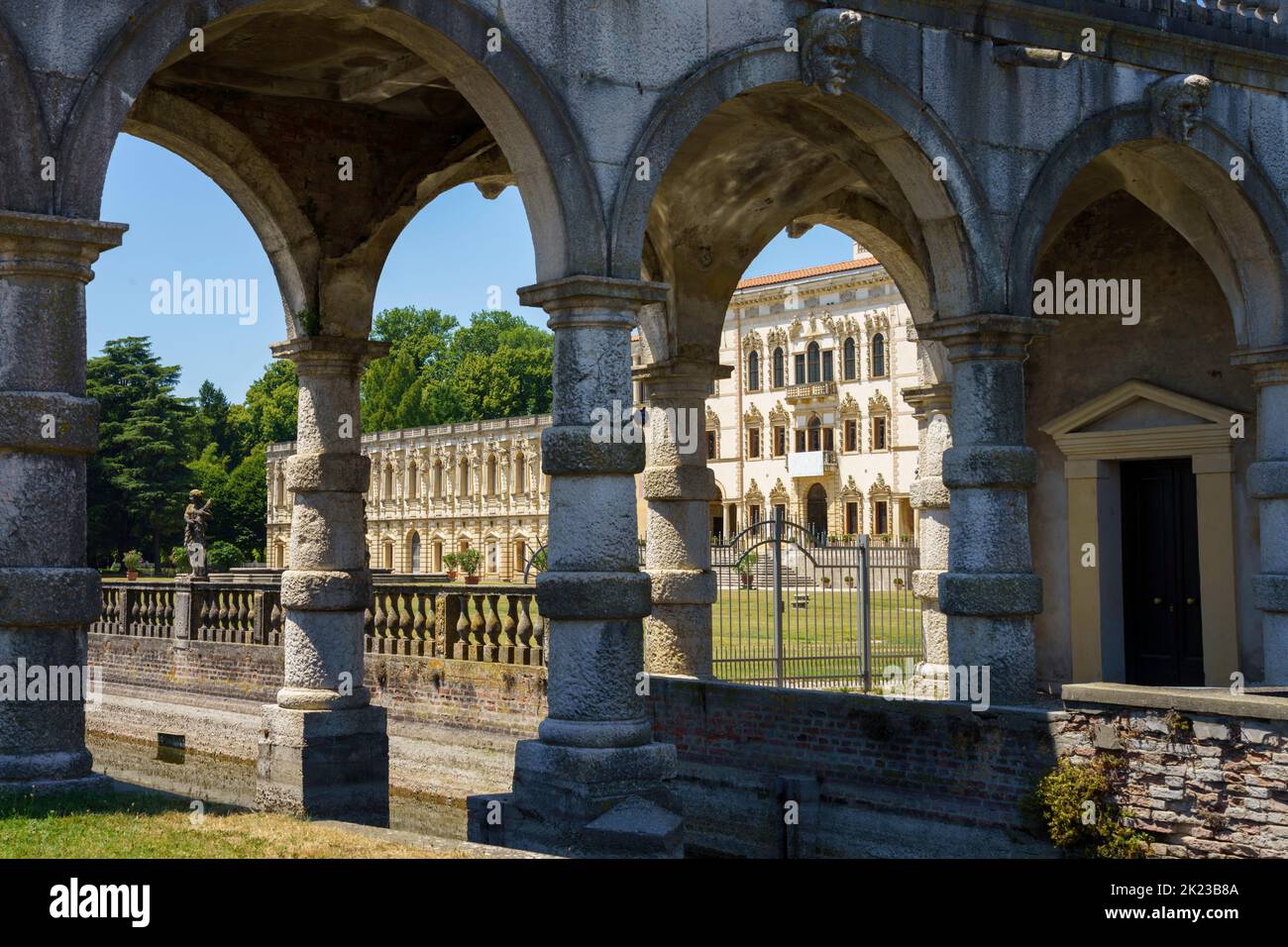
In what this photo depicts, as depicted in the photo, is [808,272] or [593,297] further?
[808,272]

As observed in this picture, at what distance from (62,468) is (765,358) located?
185ft

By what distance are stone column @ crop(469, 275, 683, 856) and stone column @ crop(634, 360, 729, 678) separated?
4.41m

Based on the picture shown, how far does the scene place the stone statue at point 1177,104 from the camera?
1120cm

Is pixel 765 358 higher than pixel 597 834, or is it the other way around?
pixel 765 358

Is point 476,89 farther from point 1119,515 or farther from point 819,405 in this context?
point 819,405

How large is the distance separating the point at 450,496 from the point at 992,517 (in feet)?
205

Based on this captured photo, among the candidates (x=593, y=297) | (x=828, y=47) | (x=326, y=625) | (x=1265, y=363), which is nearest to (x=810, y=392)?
(x=1265, y=363)

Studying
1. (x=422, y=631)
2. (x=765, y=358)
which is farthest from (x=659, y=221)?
(x=765, y=358)

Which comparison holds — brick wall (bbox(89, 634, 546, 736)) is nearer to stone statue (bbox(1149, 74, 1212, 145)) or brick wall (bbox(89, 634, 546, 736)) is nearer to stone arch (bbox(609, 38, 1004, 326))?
stone arch (bbox(609, 38, 1004, 326))

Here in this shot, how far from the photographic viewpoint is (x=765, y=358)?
63125 millimetres

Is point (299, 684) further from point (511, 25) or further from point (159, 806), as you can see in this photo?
point (511, 25)

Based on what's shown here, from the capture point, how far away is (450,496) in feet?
236

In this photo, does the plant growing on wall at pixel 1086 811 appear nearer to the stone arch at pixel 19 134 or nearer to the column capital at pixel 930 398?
the column capital at pixel 930 398

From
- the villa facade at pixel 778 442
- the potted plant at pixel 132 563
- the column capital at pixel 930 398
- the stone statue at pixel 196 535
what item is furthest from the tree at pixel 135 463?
the column capital at pixel 930 398
